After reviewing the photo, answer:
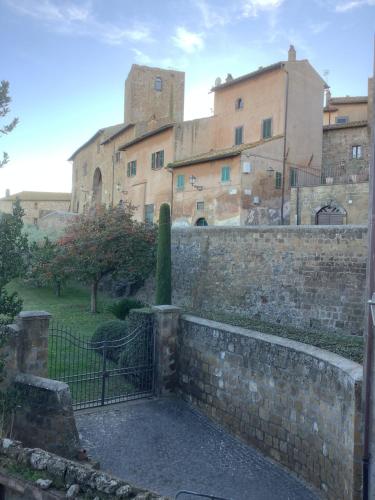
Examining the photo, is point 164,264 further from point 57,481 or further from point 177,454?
point 57,481

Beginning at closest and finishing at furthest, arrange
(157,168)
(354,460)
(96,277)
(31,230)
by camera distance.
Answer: (354,460) < (96,277) < (157,168) < (31,230)

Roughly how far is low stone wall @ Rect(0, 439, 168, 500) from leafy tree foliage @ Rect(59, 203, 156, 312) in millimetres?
16722

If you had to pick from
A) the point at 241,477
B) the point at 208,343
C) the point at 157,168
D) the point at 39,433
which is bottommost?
the point at 241,477

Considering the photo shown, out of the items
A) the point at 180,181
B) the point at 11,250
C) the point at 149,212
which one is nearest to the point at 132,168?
the point at 149,212

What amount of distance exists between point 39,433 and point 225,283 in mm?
11762

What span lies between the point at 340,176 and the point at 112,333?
64.2 feet

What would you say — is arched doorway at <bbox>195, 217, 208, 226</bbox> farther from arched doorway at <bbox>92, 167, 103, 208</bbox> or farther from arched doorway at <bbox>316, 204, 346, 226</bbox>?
arched doorway at <bbox>92, 167, 103, 208</bbox>

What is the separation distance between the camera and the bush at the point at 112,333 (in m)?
13.5

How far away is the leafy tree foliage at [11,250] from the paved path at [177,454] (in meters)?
3.57

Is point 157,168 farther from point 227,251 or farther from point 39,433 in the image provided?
point 39,433

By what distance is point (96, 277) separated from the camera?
2133 centimetres

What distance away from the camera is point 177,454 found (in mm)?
9039

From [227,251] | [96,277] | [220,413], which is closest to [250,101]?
[227,251]

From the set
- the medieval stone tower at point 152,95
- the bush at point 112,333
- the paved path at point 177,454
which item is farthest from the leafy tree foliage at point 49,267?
the medieval stone tower at point 152,95
